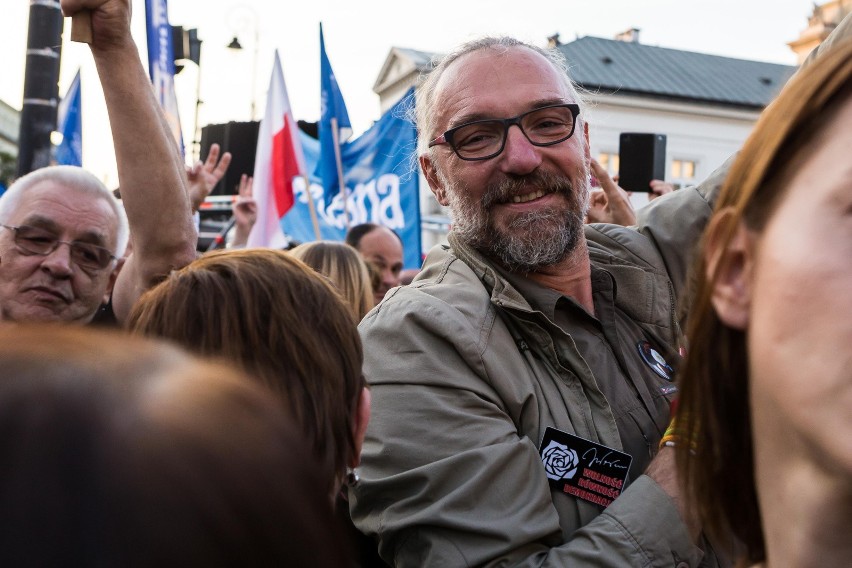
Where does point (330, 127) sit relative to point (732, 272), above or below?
above

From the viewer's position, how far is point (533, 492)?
1982mm

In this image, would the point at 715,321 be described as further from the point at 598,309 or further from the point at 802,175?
the point at 598,309

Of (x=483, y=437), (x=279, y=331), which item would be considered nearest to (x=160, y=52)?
(x=483, y=437)

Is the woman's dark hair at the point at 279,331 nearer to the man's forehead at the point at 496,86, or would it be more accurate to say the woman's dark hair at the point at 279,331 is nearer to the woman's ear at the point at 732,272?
the woman's ear at the point at 732,272

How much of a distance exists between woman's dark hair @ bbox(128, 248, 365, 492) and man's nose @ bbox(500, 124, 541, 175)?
0.94m

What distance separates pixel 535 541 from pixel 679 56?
37.1m

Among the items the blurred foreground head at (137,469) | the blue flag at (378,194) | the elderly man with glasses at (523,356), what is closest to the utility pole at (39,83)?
the blue flag at (378,194)

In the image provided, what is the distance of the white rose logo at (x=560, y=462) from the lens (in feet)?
→ 6.71

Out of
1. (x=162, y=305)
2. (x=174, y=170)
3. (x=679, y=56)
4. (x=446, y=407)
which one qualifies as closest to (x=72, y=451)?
(x=162, y=305)

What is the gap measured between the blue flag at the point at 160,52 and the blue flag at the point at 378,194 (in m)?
2.23

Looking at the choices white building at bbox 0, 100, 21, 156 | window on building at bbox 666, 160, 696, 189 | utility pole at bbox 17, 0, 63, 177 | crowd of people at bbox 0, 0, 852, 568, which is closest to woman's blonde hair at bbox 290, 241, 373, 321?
crowd of people at bbox 0, 0, 852, 568

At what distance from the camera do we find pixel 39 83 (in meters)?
4.90

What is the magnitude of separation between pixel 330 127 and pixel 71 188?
461 cm

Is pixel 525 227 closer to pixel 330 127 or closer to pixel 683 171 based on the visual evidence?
pixel 330 127
